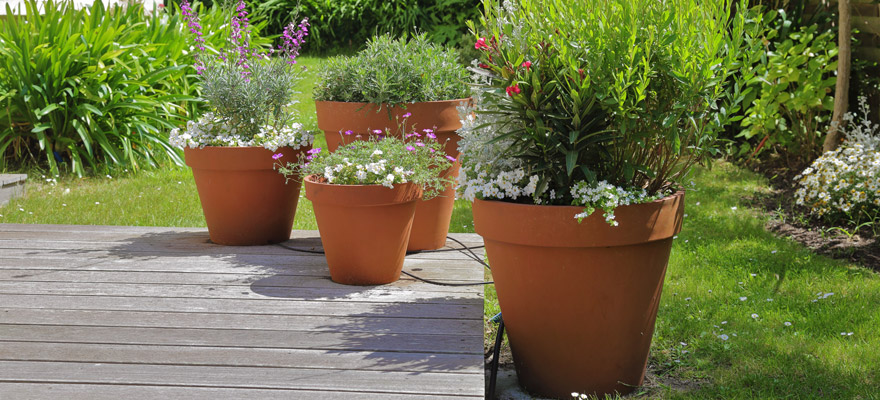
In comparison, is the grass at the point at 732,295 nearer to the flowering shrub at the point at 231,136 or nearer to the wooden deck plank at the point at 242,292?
the wooden deck plank at the point at 242,292

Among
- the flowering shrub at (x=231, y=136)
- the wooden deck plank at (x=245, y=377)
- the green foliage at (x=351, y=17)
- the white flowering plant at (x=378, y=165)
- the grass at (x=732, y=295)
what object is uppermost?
the green foliage at (x=351, y=17)

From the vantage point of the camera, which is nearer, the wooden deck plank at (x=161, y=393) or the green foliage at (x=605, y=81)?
the wooden deck plank at (x=161, y=393)

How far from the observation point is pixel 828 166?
14.7 feet

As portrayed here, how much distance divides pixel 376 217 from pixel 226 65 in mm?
1180

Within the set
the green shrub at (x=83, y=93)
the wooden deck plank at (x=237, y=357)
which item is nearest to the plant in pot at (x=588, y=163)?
the wooden deck plank at (x=237, y=357)

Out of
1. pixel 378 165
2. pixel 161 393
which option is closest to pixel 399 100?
pixel 378 165

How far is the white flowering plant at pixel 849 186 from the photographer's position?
4.24 metres

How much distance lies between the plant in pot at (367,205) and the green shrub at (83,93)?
2.98 metres

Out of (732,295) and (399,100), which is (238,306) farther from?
(732,295)

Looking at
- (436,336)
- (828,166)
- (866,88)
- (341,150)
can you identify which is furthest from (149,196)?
(866,88)

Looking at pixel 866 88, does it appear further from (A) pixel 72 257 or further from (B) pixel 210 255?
(A) pixel 72 257

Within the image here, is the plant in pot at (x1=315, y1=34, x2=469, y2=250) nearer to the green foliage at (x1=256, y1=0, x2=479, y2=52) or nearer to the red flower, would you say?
the red flower

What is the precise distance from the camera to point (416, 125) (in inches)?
134

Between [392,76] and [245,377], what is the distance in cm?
153
